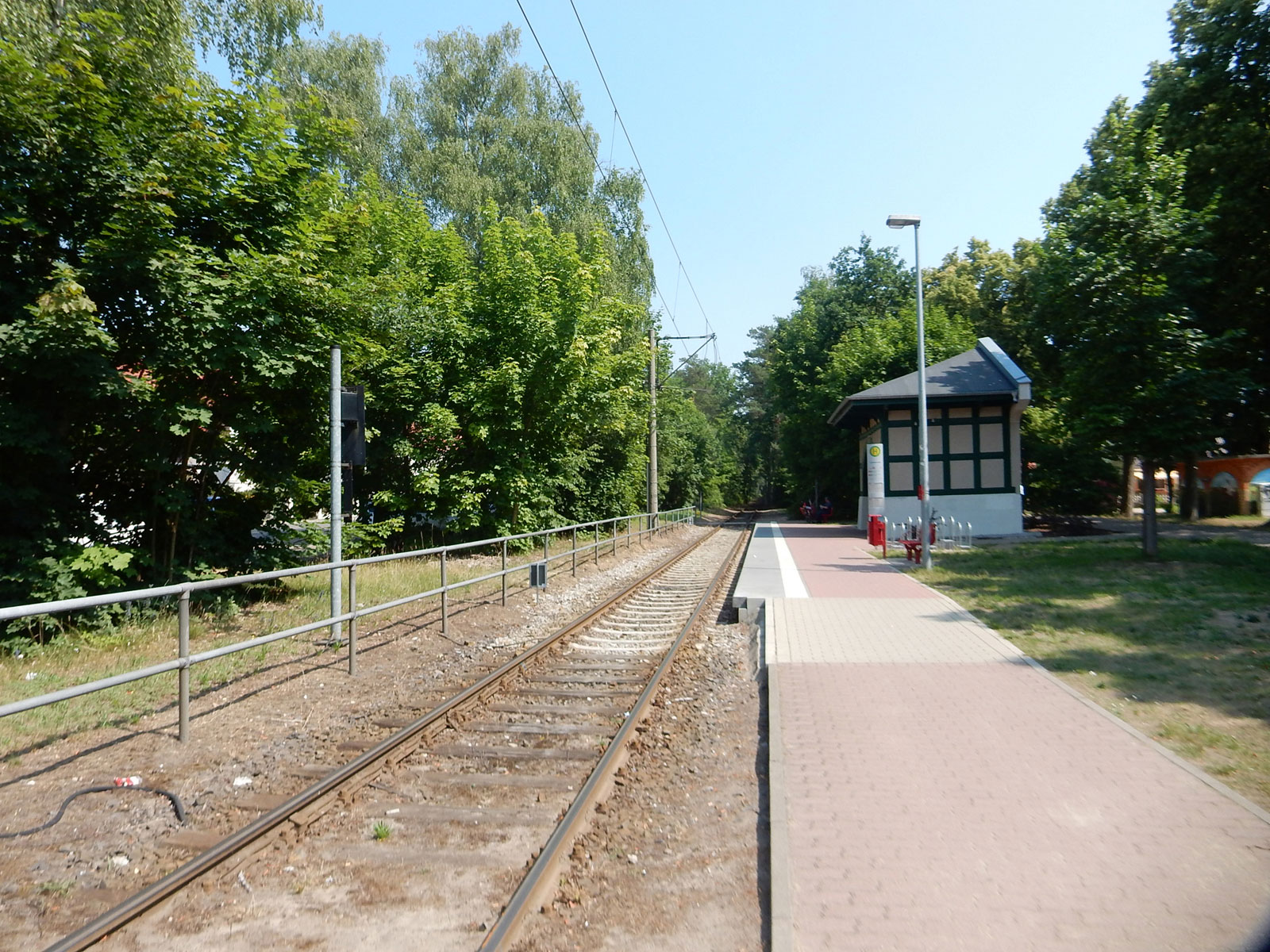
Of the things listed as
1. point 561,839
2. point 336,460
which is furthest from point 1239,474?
point 561,839

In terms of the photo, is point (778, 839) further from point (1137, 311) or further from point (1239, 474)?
point (1239, 474)

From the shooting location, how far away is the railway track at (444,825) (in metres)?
3.76

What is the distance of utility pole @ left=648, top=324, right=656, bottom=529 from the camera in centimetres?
2802

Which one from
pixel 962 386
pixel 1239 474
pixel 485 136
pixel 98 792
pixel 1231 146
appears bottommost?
pixel 98 792

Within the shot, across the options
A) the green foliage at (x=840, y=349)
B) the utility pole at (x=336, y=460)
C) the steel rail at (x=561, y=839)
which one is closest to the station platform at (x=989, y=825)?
the steel rail at (x=561, y=839)

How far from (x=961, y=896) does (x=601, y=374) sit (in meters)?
17.3

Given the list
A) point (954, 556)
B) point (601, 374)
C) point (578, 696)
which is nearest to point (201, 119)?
point (578, 696)

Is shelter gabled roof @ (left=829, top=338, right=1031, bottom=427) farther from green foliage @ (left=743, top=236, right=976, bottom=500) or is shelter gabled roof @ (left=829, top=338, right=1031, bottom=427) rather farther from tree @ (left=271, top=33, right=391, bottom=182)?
tree @ (left=271, top=33, right=391, bottom=182)

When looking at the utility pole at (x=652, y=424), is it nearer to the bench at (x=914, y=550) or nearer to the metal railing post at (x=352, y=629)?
the bench at (x=914, y=550)

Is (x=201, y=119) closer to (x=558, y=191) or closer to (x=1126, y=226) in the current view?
(x=1126, y=226)

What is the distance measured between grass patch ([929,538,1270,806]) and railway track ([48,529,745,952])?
3.91 meters

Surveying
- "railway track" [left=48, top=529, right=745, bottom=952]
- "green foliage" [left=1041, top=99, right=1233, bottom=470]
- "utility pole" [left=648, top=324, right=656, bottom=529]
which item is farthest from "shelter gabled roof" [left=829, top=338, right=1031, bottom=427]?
"railway track" [left=48, top=529, right=745, bottom=952]

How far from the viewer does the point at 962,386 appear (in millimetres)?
27891

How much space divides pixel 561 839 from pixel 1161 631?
8491 mm
